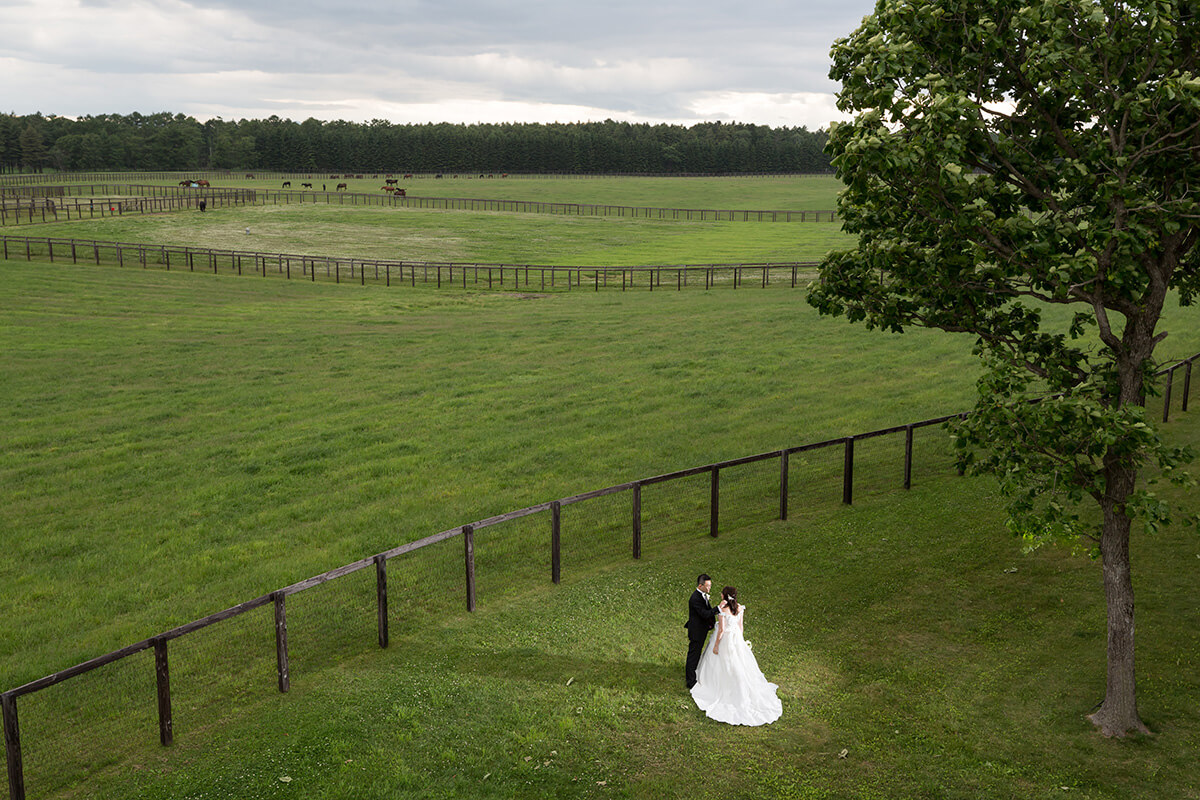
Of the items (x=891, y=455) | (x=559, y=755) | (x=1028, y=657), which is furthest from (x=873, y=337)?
A: (x=559, y=755)

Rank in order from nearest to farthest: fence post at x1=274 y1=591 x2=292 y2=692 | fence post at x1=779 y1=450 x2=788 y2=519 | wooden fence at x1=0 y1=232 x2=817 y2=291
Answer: fence post at x1=274 y1=591 x2=292 y2=692 < fence post at x1=779 y1=450 x2=788 y2=519 < wooden fence at x1=0 y1=232 x2=817 y2=291

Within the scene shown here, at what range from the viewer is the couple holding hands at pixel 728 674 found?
40.2 feet

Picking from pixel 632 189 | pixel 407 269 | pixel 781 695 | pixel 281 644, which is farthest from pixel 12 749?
pixel 632 189

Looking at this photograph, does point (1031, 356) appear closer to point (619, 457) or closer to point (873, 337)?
point (619, 457)

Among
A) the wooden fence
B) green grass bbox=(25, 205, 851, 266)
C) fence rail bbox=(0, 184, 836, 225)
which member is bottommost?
the wooden fence

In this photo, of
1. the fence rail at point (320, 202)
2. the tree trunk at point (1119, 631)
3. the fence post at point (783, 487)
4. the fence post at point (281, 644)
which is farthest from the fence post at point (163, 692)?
the fence rail at point (320, 202)

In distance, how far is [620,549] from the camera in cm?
1842

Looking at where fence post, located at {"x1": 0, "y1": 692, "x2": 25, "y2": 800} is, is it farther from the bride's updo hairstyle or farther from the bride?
the bride's updo hairstyle

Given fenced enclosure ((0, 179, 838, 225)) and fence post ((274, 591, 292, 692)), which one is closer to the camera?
fence post ((274, 591, 292, 692))

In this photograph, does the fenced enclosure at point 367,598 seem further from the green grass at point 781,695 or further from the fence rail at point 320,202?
the fence rail at point 320,202

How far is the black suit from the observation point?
42.4 feet

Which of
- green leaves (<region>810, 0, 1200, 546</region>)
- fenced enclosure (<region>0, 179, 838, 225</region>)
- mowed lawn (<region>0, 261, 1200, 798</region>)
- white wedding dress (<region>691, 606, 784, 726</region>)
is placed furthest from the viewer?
fenced enclosure (<region>0, 179, 838, 225</region>)

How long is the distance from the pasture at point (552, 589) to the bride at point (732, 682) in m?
0.28

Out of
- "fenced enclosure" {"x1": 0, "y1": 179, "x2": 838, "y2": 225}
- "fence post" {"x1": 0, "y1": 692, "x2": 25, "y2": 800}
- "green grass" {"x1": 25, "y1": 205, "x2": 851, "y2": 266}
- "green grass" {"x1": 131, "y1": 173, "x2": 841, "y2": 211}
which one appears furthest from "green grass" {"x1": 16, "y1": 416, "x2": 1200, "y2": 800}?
"green grass" {"x1": 131, "y1": 173, "x2": 841, "y2": 211}
